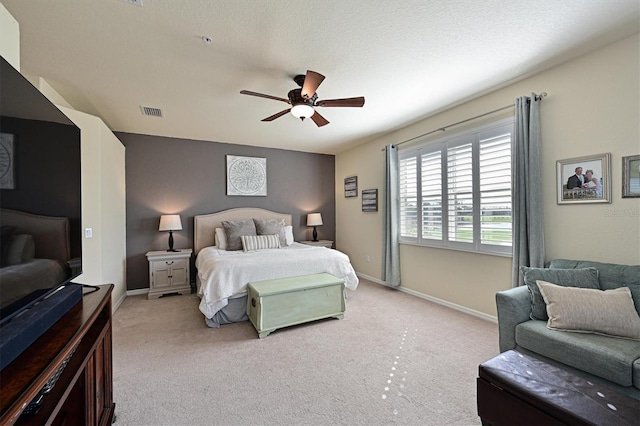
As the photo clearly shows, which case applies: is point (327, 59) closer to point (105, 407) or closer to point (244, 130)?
point (244, 130)

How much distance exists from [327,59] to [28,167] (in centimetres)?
220

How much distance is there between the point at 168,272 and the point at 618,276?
5179 mm

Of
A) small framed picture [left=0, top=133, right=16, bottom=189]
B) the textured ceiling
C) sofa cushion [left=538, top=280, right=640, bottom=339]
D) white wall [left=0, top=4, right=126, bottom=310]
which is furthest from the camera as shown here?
white wall [left=0, top=4, right=126, bottom=310]

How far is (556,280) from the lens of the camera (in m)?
2.17

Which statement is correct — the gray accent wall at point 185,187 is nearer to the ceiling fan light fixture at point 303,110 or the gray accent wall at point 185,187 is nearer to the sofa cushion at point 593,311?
the ceiling fan light fixture at point 303,110

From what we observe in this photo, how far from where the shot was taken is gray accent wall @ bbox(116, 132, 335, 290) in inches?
179

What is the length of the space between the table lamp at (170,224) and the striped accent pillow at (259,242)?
110cm

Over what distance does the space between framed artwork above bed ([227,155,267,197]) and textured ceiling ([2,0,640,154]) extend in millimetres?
1823

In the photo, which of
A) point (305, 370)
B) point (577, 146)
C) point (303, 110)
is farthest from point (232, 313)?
point (577, 146)

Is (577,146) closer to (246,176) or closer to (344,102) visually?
(344,102)

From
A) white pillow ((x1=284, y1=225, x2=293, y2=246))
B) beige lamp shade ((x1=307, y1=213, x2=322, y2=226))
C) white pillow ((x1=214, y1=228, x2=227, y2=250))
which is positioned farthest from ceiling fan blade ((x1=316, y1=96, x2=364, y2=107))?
beige lamp shade ((x1=307, y1=213, x2=322, y2=226))

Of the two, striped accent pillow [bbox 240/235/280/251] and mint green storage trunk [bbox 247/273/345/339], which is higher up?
striped accent pillow [bbox 240/235/280/251]

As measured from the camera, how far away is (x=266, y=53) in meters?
2.36

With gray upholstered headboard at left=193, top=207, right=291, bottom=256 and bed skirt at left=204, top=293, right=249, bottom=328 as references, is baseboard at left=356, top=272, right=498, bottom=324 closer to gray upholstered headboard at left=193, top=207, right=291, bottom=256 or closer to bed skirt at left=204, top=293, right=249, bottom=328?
bed skirt at left=204, top=293, right=249, bottom=328
